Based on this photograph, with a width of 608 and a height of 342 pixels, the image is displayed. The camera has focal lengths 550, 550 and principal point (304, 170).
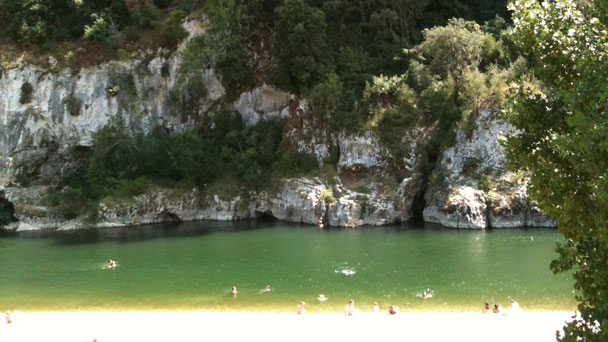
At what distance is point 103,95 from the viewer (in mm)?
46594

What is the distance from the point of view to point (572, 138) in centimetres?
996

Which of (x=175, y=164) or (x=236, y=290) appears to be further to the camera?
(x=175, y=164)

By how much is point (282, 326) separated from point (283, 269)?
8293 millimetres

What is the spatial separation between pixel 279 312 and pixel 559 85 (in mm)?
15007

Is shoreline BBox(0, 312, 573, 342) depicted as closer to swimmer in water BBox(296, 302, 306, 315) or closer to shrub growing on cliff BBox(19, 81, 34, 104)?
swimmer in water BBox(296, 302, 306, 315)

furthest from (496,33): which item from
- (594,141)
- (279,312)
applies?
(594,141)

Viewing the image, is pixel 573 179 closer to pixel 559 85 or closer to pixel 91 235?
pixel 559 85

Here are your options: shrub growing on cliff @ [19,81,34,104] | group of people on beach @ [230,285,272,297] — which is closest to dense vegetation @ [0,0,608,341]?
shrub growing on cliff @ [19,81,34,104]

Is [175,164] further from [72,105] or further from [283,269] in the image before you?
[283,269]

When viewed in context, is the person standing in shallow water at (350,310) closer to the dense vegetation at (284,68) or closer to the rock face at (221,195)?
the rock face at (221,195)

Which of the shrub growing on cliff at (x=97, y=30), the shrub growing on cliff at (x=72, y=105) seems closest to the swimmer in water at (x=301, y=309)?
the shrub growing on cliff at (x=72, y=105)

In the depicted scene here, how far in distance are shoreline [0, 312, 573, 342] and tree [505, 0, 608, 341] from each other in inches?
290

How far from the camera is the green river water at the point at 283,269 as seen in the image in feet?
77.5

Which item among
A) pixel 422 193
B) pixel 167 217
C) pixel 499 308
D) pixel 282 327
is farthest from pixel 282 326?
pixel 167 217
